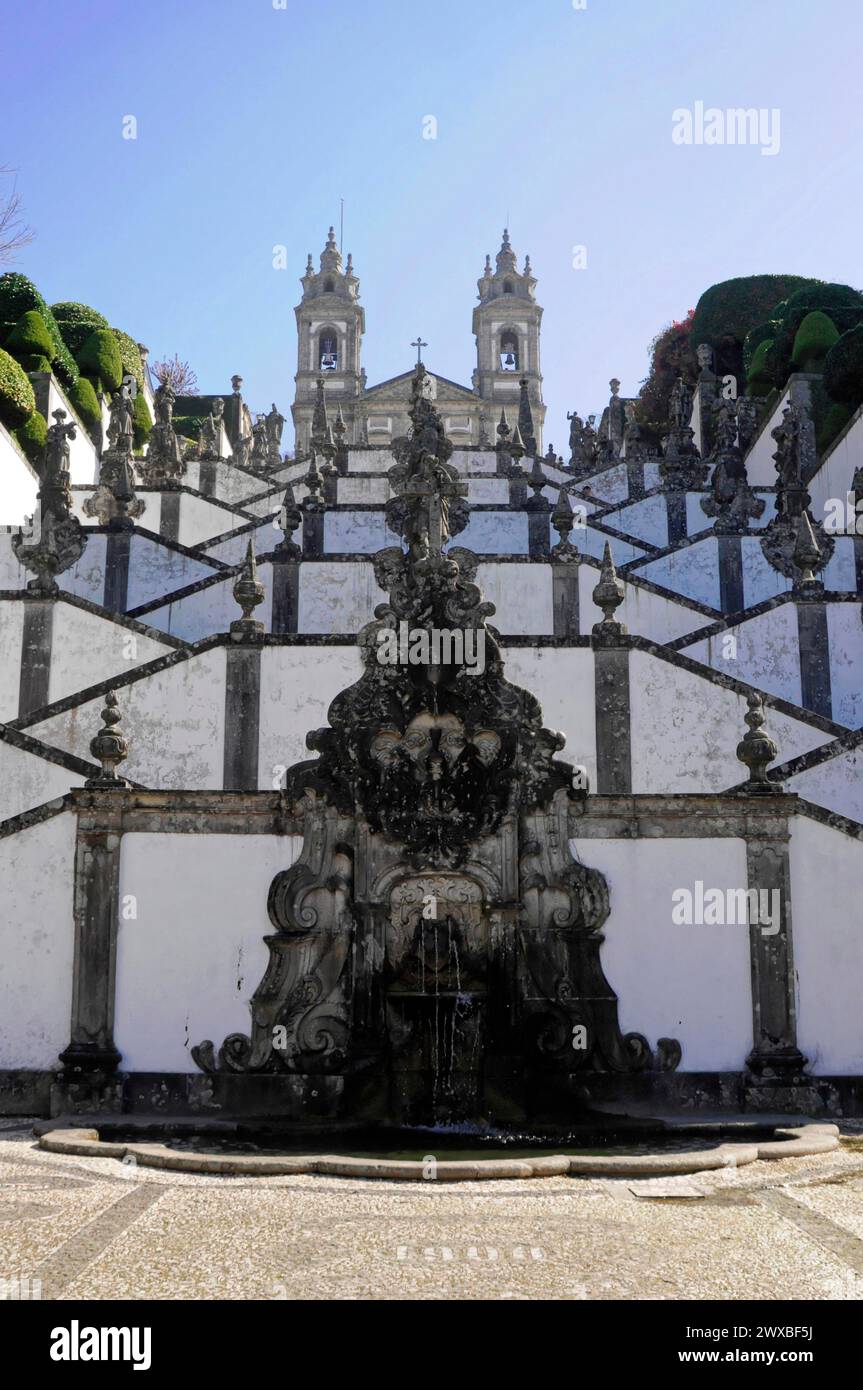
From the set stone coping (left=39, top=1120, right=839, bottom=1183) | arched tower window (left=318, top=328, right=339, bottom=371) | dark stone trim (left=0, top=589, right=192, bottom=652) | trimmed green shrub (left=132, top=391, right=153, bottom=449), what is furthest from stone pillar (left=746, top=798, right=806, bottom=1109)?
arched tower window (left=318, top=328, right=339, bottom=371)

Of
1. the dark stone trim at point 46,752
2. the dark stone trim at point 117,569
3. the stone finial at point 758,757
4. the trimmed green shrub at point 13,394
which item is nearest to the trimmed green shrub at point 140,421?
the trimmed green shrub at point 13,394

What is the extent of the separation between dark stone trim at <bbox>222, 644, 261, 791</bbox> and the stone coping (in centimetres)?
775

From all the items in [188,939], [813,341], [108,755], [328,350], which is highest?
[328,350]

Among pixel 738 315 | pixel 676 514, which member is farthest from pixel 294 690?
pixel 738 315

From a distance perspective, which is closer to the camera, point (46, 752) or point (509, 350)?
point (46, 752)

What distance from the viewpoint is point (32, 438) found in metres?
30.4

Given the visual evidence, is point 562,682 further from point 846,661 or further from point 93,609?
point 93,609

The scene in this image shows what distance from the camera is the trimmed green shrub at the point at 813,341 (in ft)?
111

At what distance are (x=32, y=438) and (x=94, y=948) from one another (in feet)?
72.4

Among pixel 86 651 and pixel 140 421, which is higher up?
pixel 140 421

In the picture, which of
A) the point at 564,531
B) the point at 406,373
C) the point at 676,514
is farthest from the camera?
the point at 406,373

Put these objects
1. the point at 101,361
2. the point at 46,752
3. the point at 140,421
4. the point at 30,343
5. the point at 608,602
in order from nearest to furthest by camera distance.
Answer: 1. the point at 46,752
2. the point at 608,602
3. the point at 30,343
4. the point at 101,361
5. the point at 140,421

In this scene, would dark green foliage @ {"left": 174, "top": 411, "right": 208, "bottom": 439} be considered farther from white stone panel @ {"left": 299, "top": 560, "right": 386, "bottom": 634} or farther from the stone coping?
the stone coping

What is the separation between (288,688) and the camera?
15867 mm
